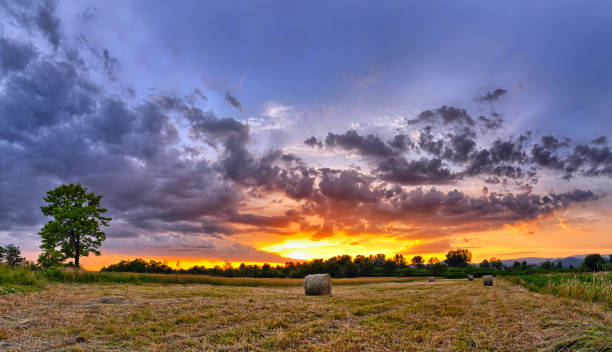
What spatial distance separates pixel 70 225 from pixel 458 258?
189813mm

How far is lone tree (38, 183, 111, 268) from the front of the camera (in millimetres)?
34281

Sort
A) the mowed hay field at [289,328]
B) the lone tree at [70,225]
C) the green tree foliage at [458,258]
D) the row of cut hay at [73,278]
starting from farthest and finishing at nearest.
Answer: the green tree foliage at [458,258] → the lone tree at [70,225] → the row of cut hay at [73,278] → the mowed hay field at [289,328]

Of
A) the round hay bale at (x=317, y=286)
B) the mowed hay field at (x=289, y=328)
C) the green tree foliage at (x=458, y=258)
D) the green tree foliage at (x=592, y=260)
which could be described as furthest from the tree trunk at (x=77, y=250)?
the green tree foliage at (x=458, y=258)

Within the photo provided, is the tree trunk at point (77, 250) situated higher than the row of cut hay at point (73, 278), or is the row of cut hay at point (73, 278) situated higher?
the tree trunk at point (77, 250)

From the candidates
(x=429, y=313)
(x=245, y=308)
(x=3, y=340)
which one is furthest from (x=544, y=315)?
(x=3, y=340)

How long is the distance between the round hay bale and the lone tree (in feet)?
87.2

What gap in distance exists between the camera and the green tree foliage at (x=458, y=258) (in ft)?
586

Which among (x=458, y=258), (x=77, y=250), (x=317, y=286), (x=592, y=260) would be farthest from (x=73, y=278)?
(x=458, y=258)

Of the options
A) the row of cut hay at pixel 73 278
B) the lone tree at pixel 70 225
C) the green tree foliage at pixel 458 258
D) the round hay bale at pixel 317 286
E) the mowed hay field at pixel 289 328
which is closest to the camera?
the mowed hay field at pixel 289 328

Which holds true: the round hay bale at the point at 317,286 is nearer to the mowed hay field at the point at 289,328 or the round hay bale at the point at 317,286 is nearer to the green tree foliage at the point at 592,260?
the mowed hay field at the point at 289,328

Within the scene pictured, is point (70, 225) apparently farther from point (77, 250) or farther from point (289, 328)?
point (289, 328)

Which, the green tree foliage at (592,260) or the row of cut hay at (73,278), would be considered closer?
the row of cut hay at (73,278)

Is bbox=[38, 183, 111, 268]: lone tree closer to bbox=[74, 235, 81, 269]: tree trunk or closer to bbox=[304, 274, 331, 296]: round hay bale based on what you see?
bbox=[74, 235, 81, 269]: tree trunk

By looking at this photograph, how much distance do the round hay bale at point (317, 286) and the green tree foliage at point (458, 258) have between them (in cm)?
17963
